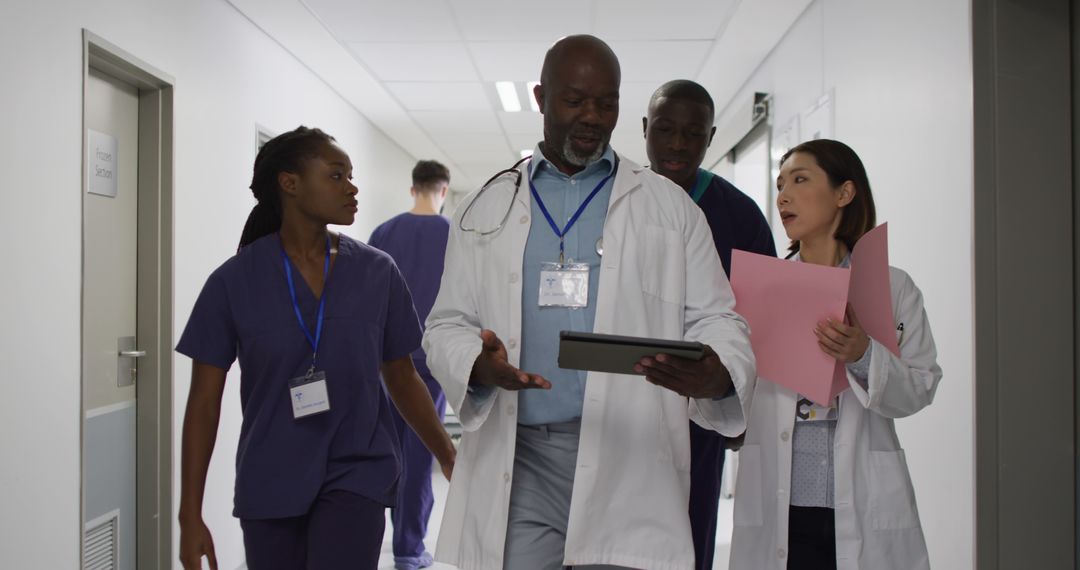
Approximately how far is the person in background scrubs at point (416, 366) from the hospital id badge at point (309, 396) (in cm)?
193

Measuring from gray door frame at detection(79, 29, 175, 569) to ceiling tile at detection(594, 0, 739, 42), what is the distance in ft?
6.51

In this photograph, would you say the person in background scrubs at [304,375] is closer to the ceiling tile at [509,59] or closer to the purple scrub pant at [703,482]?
the purple scrub pant at [703,482]

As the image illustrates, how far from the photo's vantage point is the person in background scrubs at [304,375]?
1873 millimetres

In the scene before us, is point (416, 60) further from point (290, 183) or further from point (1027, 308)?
point (1027, 308)

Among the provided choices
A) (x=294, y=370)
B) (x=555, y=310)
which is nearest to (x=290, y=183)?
(x=294, y=370)

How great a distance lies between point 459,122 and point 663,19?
9.93 ft

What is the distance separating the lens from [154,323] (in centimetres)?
334

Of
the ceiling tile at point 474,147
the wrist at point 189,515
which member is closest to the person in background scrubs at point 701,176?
the wrist at point 189,515

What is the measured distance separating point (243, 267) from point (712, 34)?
10.8 feet

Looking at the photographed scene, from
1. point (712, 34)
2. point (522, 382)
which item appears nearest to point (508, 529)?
point (522, 382)

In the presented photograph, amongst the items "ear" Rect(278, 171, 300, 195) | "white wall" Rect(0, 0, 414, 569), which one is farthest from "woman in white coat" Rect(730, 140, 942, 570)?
"white wall" Rect(0, 0, 414, 569)

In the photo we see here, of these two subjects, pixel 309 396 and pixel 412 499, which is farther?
pixel 412 499

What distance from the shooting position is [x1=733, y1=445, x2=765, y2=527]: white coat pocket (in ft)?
5.84

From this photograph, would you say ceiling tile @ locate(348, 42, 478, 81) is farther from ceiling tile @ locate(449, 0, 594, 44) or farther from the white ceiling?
ceiling tile @ locate(449, 0, 594, 44)
